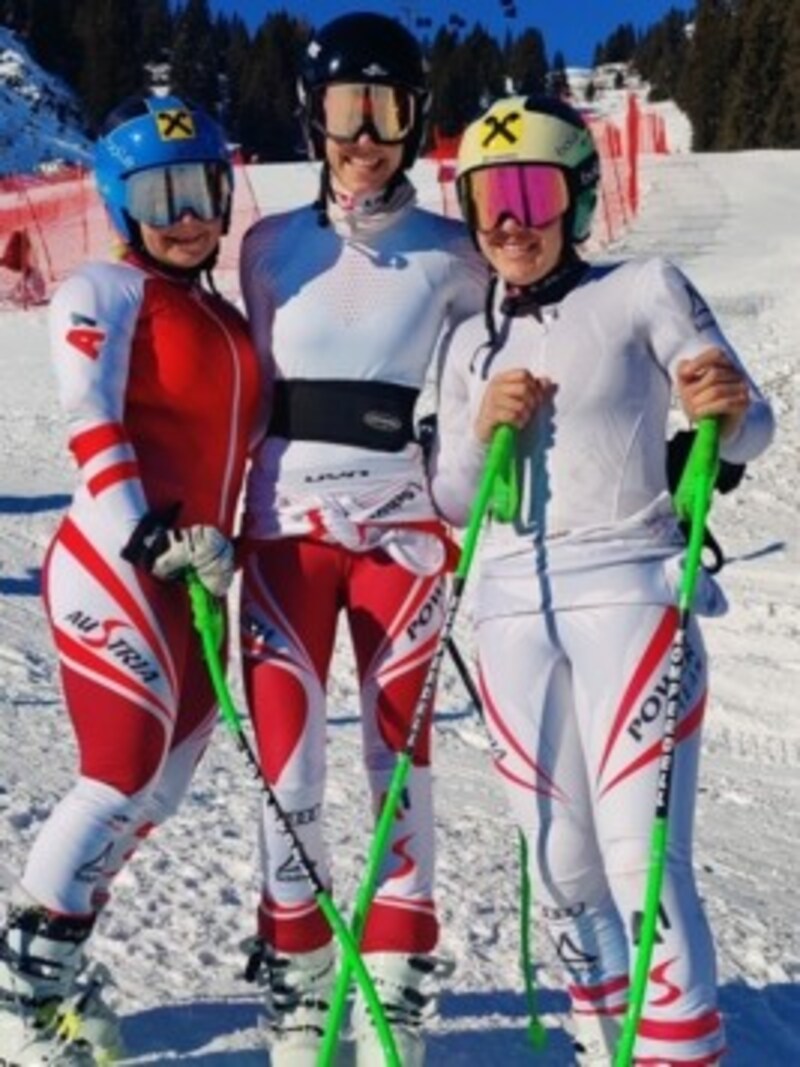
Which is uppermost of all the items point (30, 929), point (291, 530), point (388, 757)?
point (291, 530)

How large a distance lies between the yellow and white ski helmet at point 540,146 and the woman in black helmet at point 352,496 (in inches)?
14.0

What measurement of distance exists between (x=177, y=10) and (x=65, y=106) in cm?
2736

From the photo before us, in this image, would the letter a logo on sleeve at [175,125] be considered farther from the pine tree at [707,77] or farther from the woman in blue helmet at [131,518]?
the pine tree at [707,77]

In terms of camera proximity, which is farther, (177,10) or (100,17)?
(177,10)

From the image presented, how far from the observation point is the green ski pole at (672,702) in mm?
3324

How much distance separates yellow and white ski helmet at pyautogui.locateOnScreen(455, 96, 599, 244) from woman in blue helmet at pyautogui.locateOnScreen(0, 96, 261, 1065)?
0.70 metres

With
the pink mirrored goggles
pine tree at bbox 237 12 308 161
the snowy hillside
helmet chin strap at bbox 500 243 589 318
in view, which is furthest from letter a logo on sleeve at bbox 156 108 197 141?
pine tree at bbox 237 12 308 161

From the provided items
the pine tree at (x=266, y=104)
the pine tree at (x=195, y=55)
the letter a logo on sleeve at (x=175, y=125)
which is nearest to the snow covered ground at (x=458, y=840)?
the letter a logo on sleeve at (x=175, y=125)

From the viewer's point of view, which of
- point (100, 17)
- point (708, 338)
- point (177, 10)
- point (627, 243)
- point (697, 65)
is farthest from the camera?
point (177, 10)

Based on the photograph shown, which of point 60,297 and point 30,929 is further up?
point 60,297

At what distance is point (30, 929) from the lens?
385 cm

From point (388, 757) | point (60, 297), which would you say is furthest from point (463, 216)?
point (388, 757)

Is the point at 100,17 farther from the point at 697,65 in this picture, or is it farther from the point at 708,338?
the point at 708,338

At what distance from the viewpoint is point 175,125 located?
156 inches
